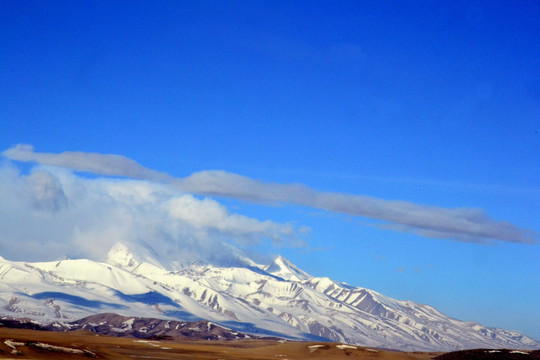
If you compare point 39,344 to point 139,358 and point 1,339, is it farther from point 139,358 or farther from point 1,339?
point 139,358

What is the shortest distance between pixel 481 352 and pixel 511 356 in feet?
28.2

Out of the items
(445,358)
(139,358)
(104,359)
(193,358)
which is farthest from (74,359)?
(445,358)

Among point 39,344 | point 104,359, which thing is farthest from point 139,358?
point 39,344

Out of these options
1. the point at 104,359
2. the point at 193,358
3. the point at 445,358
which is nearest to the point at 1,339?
the point at 104,359

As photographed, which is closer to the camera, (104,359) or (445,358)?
(104,359)

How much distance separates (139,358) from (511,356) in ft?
317

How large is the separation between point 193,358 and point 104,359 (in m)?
35.5

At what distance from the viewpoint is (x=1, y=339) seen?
511ft

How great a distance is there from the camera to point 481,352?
187750mm

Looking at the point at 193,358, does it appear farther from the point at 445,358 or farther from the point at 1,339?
the point at 445,358

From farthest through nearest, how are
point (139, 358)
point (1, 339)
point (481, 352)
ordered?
point (481, 352)
point (139, 358)
point (1, 339)

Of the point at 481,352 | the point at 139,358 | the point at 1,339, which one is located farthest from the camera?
the point at 481,352

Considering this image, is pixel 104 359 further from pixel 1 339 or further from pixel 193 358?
pixel 193 358

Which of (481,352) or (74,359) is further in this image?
(481,352)
